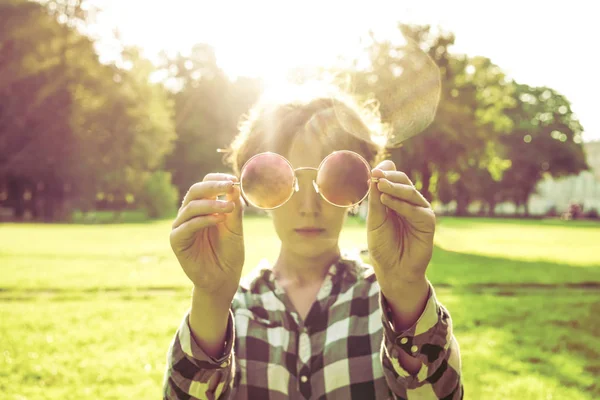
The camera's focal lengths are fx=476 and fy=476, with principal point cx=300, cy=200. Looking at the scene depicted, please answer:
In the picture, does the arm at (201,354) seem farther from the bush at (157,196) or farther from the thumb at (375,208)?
the bush at (157,196)

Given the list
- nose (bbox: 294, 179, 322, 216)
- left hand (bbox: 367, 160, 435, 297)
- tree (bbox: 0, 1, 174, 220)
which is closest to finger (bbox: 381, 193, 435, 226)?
left hand (bbox: 367, 160, 435, 297)

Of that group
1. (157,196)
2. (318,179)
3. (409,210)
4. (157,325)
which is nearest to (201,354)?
(318,179)

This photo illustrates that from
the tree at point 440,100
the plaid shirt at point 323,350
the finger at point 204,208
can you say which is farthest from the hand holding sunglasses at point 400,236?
the tree at point 440,100

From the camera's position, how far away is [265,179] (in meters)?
2.27

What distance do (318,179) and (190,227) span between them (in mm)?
692

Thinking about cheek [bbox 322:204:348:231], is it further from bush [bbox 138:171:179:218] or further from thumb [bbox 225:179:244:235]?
bush [bbox 138:171:179:218]

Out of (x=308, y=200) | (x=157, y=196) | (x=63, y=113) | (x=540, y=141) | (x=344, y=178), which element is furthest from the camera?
(x=540, y=141)

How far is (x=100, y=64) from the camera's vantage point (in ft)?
137

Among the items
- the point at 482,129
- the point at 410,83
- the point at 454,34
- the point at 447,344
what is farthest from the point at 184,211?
the point at 482,129

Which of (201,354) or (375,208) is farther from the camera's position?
(201,354)

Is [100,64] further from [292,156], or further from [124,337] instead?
[292,156]

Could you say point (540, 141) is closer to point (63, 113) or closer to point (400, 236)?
point (63, 113)

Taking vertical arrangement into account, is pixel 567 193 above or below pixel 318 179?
below

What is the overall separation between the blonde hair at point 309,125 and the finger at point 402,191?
0.85m
